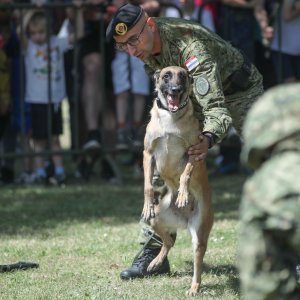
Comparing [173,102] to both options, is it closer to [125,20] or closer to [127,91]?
[125,20]

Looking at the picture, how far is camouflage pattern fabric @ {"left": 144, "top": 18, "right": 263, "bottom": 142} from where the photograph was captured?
571 cm

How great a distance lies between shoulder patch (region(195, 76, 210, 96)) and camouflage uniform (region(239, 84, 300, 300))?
222 centimetres

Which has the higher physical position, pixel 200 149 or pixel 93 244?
pixel 200 149

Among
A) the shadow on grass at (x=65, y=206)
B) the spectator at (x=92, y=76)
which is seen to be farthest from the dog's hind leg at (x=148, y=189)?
the spectator at (x=92, y=76)

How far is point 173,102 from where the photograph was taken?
19.2 ft

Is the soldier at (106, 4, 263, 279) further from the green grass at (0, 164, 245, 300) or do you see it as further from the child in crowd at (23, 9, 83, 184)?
the child in crowd at (23, 9, 83, 184)

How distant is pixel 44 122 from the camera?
1062cm

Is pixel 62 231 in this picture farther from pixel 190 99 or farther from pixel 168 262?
pixel 190 99

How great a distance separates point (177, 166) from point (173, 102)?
0.44 metres

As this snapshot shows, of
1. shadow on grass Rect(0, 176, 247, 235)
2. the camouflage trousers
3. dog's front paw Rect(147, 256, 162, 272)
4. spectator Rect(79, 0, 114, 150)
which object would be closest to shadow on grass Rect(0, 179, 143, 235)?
shadow on grass Rect(0, 176, 247, 235)

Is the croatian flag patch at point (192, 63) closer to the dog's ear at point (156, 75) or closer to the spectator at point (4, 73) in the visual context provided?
the dog's ear at point (156, 75)

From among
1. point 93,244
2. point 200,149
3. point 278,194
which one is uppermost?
point 278,194

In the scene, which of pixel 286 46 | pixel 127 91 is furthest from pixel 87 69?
pixel 286 46

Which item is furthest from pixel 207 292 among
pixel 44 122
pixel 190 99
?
pixel 44 122
